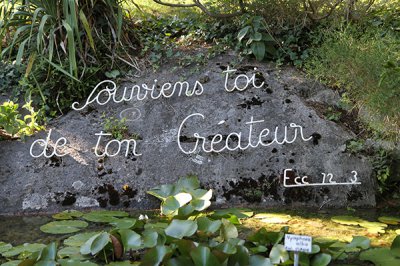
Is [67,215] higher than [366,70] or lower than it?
lower

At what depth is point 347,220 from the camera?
338 centimetres

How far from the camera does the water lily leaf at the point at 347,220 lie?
3329 millimetres

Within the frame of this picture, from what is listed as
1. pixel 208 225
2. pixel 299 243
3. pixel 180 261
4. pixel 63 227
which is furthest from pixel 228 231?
pixel 63 227

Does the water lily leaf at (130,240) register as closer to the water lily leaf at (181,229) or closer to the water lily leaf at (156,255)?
the water lily leaf at (181,229)

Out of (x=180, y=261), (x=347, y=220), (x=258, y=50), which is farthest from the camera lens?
(x=258, y=50)

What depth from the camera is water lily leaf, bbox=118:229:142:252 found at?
8.99 ft

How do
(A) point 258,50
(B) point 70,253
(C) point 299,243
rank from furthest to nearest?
(A) point 258,50 → (B) point 70,253 → (C) point 299,243

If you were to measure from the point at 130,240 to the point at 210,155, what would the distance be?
1.32m

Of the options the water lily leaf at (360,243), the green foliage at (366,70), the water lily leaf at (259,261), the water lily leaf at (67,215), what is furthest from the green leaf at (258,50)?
the water lily leaf at (259,261)

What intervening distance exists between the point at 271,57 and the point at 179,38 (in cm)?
101

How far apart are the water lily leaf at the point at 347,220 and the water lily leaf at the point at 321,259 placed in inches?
30.2

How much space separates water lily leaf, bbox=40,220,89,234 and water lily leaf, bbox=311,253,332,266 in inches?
55.5

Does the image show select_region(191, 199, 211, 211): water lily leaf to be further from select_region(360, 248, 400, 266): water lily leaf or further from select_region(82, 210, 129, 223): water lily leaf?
select_region(360, 248, 400, 266): water lily leaf

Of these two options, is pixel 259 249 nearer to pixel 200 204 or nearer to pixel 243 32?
pixel 200 204
